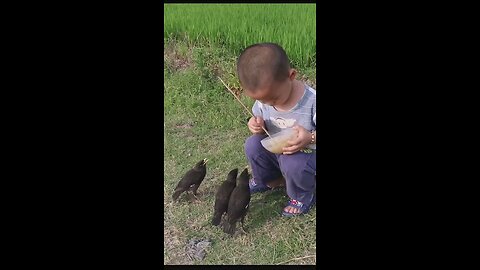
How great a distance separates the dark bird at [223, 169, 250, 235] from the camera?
283cm

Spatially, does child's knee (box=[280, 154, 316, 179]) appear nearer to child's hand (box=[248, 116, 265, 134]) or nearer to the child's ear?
child's hand (box=[248, 116, 265, 134])

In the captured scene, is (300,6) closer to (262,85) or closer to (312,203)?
(262,85)

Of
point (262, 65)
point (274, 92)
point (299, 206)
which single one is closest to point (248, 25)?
point (262, 65)

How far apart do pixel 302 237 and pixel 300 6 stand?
1083 millimetres

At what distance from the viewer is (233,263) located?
9.18 feet

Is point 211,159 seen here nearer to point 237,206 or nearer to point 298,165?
point 237,206

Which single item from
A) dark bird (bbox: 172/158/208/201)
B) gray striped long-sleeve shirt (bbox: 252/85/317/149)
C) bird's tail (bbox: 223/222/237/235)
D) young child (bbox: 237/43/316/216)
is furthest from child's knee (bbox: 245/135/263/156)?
bird's tail (bbox: 223/222/237/235)

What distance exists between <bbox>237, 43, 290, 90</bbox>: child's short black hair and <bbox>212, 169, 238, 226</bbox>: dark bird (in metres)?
0.48

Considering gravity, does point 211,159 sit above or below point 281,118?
below

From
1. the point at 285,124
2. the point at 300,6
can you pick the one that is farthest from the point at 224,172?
the point at 300,6

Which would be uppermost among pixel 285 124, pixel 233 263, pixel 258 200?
pixel 285 124

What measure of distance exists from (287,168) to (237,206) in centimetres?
29

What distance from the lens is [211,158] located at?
292 centimetres
